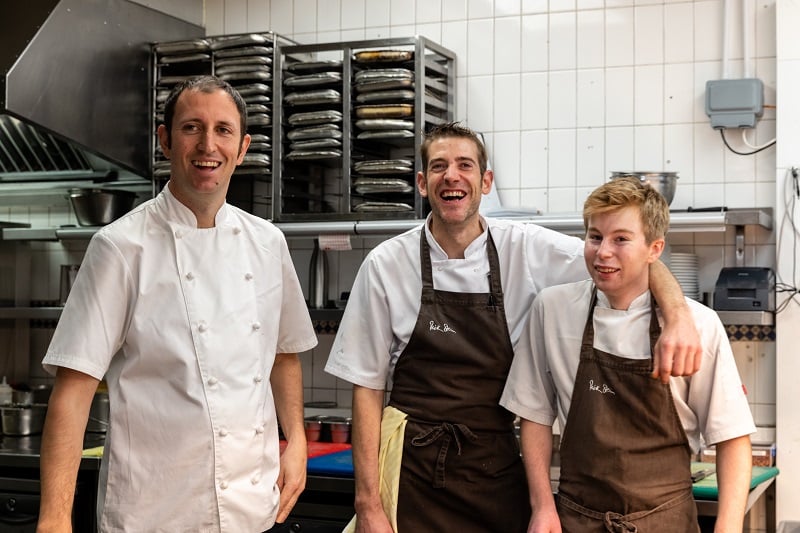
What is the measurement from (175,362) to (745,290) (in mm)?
2407

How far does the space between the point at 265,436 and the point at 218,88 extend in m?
0.76

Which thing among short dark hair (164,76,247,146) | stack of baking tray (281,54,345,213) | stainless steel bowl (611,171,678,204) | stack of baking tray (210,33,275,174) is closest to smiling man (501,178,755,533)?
short dark hair (164,76,247,146)

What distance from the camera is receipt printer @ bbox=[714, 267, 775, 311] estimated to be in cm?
376

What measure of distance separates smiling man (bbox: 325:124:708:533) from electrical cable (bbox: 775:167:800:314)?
1519 mm

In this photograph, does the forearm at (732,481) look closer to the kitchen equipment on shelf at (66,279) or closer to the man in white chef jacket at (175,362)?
the man in white chef jacket at (175,362)

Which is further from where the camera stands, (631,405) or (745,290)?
(745,290)

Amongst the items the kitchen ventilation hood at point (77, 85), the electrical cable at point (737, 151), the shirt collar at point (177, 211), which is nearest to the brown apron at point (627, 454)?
the shirt collar at point (177, 211)

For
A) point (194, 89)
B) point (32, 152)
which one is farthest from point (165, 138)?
point (32, 152)

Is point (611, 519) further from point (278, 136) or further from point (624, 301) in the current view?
point (278, 136)

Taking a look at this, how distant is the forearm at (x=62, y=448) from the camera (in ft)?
6.59

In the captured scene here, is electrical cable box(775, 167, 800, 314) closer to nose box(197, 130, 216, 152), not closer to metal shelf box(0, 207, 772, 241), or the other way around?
metal shelf box(0, 207, 772, 241)

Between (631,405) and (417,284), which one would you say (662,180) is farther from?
(631,405)

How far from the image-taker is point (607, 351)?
2.40 metres

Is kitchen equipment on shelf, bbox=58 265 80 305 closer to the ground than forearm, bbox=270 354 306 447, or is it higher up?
higher up
